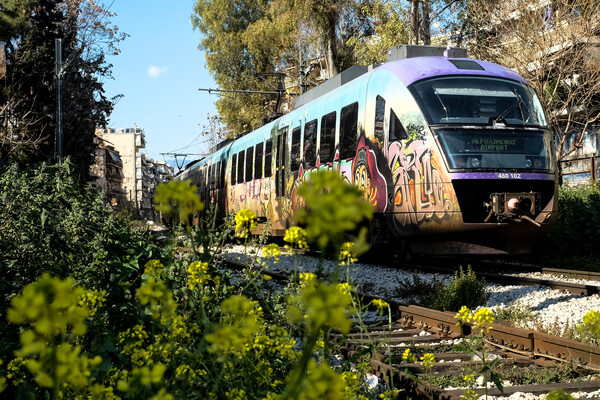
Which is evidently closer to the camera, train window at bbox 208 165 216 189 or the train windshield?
the train windshield

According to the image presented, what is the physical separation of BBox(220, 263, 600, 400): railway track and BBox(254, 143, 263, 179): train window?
9882mm

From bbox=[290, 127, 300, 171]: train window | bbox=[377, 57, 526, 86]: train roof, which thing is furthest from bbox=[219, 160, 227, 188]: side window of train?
bbox=[377, 57, 526, 86]: train roof

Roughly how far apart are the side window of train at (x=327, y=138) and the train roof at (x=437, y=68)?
5.29 ft

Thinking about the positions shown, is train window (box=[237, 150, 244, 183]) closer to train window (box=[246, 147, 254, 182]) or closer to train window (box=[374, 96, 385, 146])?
train window (box=[246, 147, 254, 182])

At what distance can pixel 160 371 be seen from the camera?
1.41 metres

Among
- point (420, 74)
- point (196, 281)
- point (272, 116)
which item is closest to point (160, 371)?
point (196, 281)

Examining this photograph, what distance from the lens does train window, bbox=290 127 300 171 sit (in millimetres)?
13562

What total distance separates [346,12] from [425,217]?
2049 cm

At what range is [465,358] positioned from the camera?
5.39 meters

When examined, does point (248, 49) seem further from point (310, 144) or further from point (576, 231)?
point (576, 231)

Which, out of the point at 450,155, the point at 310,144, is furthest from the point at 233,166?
the point at 450,155

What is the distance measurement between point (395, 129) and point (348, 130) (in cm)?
144

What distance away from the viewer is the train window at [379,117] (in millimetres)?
10500

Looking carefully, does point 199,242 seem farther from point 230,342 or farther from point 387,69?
point 387,69
